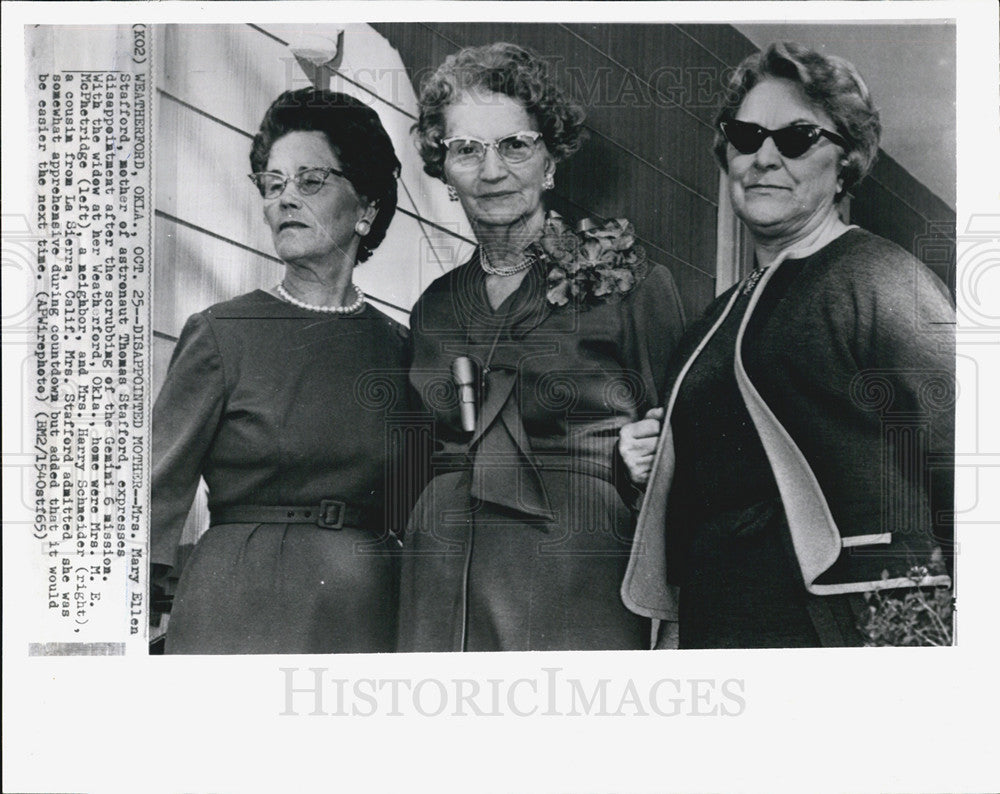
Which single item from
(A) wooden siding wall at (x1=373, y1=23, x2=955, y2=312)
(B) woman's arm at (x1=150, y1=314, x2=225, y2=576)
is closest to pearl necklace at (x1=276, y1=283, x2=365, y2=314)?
(B) woman's arm at (x1=150, y1=314, x2=225, y2=576)

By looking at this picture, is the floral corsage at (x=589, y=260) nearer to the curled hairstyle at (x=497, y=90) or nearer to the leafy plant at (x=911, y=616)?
the curled hairstyle at (x=497, y=90)

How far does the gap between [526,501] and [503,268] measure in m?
0.78

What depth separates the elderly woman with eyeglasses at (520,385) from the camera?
4.51 metres

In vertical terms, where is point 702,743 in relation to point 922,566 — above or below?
below

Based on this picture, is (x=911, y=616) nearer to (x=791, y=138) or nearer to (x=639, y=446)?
(x=639, y=446)

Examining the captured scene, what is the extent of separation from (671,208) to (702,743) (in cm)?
175

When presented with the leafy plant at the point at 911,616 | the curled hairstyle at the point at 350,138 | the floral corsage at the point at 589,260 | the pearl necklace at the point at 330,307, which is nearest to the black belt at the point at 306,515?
the pearl necklace at the point at 330,307

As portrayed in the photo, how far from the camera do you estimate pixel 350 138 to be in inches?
182

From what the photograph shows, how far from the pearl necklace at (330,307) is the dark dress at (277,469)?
0.03 metres

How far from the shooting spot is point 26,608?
4520 mm

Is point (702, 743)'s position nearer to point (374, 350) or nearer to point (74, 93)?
point (374, 350)

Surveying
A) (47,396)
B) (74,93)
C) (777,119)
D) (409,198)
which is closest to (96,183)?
(74,93)

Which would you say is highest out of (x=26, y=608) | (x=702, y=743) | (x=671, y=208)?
(x=671, y=208)

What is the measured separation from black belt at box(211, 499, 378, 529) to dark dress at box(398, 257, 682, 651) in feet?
0.63
